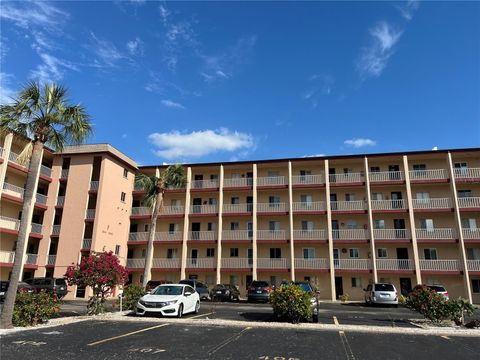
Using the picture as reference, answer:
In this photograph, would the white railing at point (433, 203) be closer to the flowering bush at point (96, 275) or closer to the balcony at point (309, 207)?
the balcony at point (309, 207)

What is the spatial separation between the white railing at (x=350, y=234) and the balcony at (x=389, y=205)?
2.51 meters

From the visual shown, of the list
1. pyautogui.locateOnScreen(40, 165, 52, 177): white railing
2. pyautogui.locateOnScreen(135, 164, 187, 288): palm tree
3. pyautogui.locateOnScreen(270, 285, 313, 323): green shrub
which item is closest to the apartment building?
pyautogui.locateOnScreen(40, 165, 52, 177): white railing

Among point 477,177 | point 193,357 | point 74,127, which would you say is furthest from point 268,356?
point 477,177

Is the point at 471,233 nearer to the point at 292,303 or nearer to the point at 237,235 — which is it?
the point at 237,235

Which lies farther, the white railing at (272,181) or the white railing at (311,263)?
the white railing at (272,181)

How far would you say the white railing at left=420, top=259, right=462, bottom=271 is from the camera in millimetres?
31172

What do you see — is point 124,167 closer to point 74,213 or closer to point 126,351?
point 74,213

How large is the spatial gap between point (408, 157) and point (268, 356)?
31.7 metres

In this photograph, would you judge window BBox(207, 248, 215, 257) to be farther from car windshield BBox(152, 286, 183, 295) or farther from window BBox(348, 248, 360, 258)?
car windshield BBox(152, 286, 183, 295)

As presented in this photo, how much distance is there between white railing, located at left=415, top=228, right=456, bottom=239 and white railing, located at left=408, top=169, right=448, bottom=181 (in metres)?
4.83

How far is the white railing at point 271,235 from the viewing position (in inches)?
1407

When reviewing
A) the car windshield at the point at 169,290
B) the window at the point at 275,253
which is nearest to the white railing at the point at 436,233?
the window at the point at 275,253

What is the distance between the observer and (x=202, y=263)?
36.2m

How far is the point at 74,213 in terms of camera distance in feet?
111
